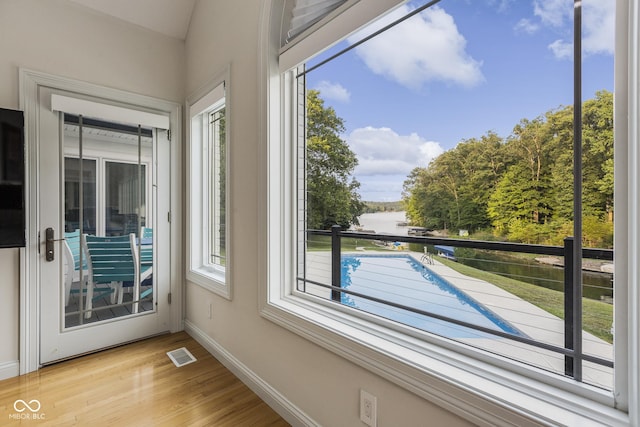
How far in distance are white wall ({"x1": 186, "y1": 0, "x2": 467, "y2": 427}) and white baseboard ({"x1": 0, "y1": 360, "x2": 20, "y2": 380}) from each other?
3.90 ft

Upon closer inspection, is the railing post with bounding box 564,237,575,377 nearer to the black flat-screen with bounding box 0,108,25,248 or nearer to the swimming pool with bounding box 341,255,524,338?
the swimming pool with bounding box 341,255,524,338

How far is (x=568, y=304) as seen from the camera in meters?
0.98

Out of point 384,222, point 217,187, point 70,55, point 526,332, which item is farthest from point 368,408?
point 70,55

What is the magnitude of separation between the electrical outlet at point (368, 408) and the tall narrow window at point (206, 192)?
1769 millimetres

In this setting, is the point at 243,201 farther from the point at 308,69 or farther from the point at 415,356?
the point at 415,356

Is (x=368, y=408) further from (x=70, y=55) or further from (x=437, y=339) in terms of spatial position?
(x=70, y=55)

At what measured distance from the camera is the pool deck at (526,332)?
0.92m

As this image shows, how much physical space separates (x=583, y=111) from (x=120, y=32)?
10.7 ft

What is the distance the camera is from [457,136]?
50.9 inches

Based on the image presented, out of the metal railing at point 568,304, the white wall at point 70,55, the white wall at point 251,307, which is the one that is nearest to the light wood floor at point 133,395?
the white wall at point 251,307

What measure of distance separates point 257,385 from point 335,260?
0.98 metres

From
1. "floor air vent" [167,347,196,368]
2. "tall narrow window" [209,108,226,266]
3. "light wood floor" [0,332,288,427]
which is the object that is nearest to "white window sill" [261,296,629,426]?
"light wood floor" [0,332,288,427]

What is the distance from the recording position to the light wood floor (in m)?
1.75

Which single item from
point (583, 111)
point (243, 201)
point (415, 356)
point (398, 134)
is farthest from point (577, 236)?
point (243, 201)
